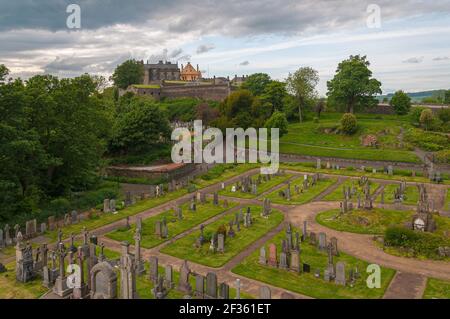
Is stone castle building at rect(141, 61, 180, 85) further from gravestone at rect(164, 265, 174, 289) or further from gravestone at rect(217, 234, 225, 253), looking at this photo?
gravestone at rect(164, 265, 174, 289)

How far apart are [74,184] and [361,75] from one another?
4922 centimetres

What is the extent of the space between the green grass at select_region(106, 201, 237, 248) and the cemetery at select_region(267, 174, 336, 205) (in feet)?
14.5

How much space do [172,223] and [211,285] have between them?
10991mm

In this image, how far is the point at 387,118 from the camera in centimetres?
6681

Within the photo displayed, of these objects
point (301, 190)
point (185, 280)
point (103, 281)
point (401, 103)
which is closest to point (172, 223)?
point (185, 280)

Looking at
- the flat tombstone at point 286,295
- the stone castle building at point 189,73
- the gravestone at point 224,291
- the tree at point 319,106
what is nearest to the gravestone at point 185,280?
the gravestone at point 224,291

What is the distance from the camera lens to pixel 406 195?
33.2 meters

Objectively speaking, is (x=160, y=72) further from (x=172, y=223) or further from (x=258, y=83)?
(x=172, y=223)

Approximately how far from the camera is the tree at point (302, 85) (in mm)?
68250

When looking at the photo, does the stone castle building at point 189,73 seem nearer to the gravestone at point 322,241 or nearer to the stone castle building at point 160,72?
the stone castle building at point 160,72

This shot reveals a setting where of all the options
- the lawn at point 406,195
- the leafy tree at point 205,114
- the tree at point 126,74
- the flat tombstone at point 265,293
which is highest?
the tree at point 126,74

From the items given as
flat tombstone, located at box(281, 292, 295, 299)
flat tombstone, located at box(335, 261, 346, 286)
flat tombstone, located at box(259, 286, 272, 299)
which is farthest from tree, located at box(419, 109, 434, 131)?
flat tombstone, located at box(259, 286, 272, 299)
